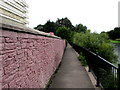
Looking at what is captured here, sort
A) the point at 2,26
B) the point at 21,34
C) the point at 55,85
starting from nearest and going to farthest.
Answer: the point at 2,26 → the point at 21,34 → the point at 55,85

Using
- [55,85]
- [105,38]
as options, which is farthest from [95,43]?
[55,85]

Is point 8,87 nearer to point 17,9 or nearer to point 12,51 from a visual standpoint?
point 12,51

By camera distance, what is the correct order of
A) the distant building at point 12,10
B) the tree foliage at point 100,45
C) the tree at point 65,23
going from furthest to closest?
the tree at point 65,23, the tree foliage at point 100,45, the distant building at point 12,10

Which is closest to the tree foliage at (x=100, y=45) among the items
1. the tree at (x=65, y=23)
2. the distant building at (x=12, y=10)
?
the distant building at (x=12, y=10)

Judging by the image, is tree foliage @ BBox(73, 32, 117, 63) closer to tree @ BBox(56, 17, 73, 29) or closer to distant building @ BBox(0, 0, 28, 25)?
distant building @ BBox(0, 0, 28, 25)

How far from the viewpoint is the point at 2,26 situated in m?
1.69

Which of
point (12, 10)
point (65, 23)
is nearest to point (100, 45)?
point (12, 10)

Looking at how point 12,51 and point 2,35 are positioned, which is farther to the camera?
point 12,51

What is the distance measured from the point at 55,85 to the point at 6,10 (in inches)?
112

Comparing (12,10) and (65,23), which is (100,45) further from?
(65,23)

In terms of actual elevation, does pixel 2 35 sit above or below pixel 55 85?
above

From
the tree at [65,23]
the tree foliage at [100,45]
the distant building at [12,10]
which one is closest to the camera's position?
the distant building at [12,10]

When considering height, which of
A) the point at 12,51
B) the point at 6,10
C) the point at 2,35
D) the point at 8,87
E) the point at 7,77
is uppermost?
the point at 6,10

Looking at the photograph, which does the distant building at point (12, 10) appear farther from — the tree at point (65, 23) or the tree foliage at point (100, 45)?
the tree at point (65, 23)
